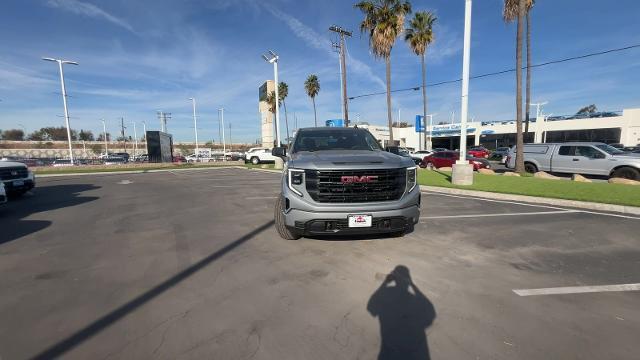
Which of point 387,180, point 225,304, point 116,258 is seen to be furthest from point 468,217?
point 116,258

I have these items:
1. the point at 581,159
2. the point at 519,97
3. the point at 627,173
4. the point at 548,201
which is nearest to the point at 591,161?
the point at 581,159

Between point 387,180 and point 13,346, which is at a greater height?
point 387,180

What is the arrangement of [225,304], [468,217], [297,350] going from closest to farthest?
[297,350] → [225,304] → [468,217]

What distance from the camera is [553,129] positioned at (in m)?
47.4

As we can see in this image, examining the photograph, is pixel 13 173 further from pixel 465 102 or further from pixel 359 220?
pixel 465 102

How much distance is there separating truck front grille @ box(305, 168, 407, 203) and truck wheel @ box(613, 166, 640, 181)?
13.3m

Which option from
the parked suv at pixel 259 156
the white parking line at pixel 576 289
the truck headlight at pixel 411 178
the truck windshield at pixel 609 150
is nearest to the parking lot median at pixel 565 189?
the truck windshield at pixel 609 150

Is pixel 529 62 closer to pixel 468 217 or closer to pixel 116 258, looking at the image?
pixel 468 217

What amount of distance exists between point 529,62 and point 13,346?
1093 inches

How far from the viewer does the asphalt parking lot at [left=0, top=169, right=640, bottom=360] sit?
2660mm

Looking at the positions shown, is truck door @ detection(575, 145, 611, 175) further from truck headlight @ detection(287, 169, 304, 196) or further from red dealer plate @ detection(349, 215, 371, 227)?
truck headlight @ detection(287, 169, 304, 196)

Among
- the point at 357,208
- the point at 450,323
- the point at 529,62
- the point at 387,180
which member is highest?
the point at 529,62

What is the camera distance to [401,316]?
3080 millimetres

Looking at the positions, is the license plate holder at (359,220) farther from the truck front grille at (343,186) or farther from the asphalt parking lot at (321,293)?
the asphalt parking lot at (321,293)
